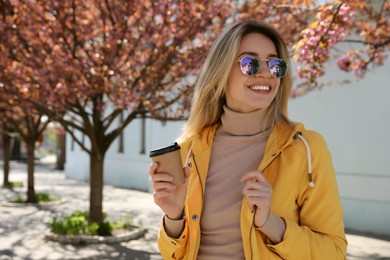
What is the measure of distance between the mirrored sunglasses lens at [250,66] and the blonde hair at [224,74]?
60 mm

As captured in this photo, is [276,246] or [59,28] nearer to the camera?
[276,246]

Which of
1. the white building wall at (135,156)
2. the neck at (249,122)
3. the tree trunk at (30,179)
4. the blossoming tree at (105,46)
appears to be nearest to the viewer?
the neck at (249,122)

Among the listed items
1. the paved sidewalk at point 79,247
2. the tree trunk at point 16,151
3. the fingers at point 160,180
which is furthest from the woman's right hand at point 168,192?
the tree trunk at point 16,151

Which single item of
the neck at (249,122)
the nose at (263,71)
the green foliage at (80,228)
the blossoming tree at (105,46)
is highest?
the blossoming tree at (105,46)

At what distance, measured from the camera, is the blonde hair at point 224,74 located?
2000 millimetres

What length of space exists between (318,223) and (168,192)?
564mm

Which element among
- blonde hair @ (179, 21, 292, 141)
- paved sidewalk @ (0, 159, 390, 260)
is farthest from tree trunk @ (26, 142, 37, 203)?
blonde hair @ (179, 21, 292, 141)

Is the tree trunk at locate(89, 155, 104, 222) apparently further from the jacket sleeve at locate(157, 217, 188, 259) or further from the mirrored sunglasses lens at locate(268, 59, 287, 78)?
the mirrored sunglasses lens at locate(268, 59, 287, 78)

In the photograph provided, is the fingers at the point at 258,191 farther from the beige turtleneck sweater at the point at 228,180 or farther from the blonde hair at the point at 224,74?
the blonde hair at the point at 224,74

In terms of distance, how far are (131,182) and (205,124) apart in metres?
18.1

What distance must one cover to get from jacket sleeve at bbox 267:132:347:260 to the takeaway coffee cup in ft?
1.39

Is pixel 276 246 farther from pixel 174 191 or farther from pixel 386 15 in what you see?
pixel 386 15

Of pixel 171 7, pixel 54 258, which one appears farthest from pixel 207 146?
pixel 54 258

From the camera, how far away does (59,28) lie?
26.3ft
